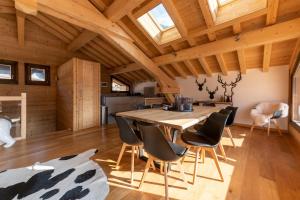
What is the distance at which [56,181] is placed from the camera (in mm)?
1713

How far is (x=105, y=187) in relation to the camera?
64.6 inches

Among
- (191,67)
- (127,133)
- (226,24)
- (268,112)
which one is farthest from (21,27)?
(268,112)

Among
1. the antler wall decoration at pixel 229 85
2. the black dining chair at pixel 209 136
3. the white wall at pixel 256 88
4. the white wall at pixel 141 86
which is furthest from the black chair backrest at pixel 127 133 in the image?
the white wall at pixel 141 86

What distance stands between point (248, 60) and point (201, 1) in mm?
2463

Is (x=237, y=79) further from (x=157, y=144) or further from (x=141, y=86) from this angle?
(x=157, y=144)

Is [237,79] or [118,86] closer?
[237,79]

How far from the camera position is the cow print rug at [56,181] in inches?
58.7

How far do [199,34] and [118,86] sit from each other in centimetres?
480

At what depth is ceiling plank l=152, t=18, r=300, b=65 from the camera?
8.71ft

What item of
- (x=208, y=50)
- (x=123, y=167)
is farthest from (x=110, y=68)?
(x=123, y=167)

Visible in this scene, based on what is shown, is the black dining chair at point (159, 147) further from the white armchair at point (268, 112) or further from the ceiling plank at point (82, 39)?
the ceiling plank at point (82, 39)

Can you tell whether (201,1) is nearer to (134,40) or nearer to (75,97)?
(134,40)

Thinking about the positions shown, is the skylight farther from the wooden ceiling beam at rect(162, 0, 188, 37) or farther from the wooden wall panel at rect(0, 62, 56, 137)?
the wooden wall panel at rect(0, 62, 56, 137)

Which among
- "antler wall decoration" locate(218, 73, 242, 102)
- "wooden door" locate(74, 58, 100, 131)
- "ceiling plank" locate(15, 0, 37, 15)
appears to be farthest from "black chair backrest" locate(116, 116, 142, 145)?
"antler wall decoration" locate(218, 73, 242, 102)
